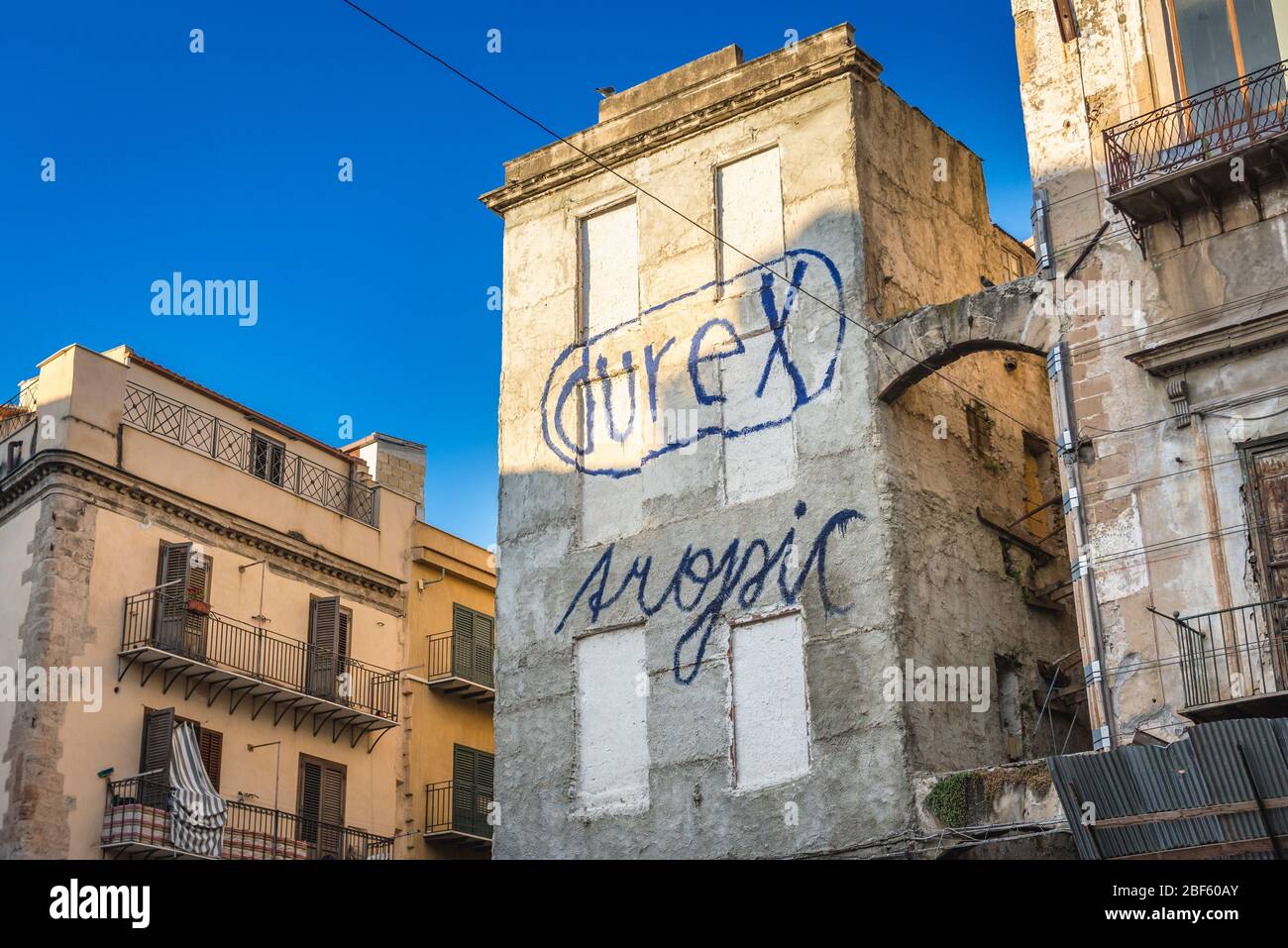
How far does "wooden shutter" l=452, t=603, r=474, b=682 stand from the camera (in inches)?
1478

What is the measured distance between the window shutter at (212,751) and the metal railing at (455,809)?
16.8 ft

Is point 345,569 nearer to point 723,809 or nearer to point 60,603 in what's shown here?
point 60,603

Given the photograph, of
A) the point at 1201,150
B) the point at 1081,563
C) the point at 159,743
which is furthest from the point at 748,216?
the point at 159,743

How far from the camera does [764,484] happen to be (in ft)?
81.3

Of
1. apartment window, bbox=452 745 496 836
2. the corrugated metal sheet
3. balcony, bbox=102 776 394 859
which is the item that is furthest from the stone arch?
apartment window, bbox=452 745 496 836

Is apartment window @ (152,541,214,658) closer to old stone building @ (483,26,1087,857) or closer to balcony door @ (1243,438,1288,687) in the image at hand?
old stone building @ (483,26,1087,857)

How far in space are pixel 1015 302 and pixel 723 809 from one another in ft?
24.9

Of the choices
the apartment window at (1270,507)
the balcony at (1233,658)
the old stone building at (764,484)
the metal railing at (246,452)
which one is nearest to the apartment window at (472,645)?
the metal railing at (246,452)

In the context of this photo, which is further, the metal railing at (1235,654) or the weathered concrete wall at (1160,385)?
the weathered concrete wall at (1160,385)

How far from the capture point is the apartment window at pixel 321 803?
33.5m

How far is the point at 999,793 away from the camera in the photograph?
21.4 m

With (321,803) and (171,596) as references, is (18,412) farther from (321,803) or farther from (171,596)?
(321,803)

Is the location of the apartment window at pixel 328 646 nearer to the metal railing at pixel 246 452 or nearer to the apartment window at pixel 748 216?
the metal railing at pixel 246 452
